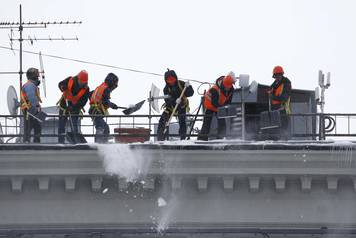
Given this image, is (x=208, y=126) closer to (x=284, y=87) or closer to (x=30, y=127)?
(x=284, y=87)

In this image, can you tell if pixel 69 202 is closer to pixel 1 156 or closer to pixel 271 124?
pixel 1 156

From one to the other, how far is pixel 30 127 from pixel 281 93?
16.1ft

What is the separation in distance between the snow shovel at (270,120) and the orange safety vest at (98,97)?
3.20 metres

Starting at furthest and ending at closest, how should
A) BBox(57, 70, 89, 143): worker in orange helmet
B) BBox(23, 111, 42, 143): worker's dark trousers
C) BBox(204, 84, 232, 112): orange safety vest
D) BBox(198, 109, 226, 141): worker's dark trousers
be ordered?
BBox(204, 84, 232, 112): orange safety vest
BBox(57, 70, 89, 143): worker in orange helmet
BBox(198, 109, 226, 141): worker's dark trousers
BBox(23, 111, 42, 143): worker's dark trousers

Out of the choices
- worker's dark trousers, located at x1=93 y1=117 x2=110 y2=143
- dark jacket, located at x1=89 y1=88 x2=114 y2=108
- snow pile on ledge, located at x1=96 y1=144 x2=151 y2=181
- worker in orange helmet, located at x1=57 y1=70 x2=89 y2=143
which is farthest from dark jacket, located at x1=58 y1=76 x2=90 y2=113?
snow pile on ledge, located at x1=96 y1=144 x2=151 y2=181

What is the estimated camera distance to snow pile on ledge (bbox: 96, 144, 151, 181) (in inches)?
746

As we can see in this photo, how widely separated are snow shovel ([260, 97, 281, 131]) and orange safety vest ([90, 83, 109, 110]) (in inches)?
126

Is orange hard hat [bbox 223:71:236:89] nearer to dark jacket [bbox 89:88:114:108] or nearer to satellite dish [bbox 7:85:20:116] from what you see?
dark jacket [bbox 89:88:114:108]

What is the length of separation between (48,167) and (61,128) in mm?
1991

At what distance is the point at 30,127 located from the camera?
67.7ft

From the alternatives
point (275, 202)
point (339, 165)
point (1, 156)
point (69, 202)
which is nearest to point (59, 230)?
point (69, 202)

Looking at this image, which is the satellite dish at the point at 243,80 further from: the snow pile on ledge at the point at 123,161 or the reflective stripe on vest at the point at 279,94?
the snow pile on ledge at the point at 123,161

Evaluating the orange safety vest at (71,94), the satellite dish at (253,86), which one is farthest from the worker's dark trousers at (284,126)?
the orange safety vest at (71,94)

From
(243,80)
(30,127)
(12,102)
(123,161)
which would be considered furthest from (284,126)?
(12,102)
